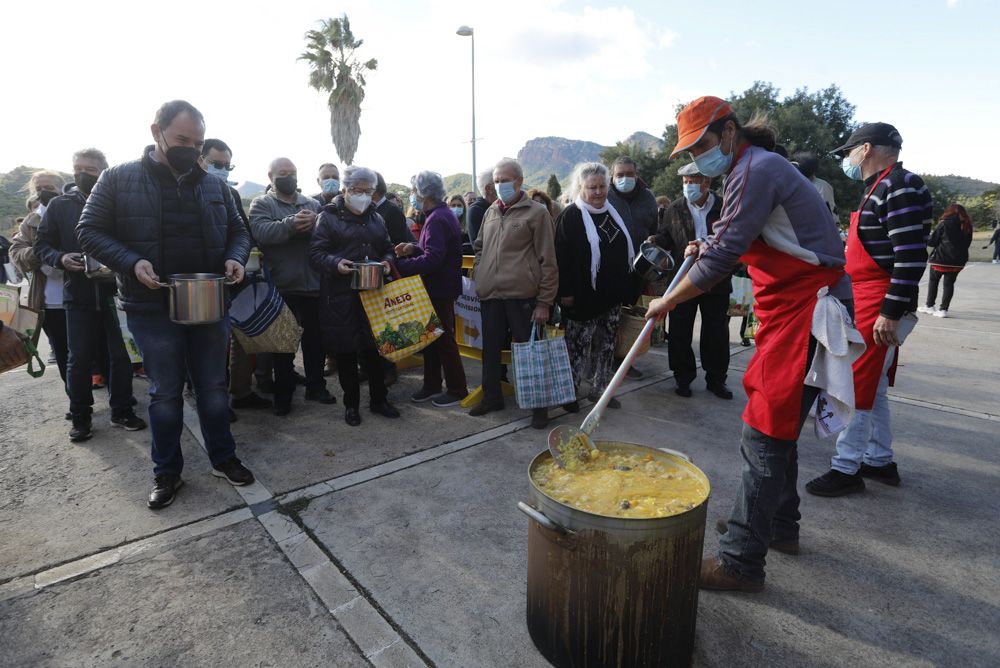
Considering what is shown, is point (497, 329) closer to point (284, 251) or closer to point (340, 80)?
point (284, 251)

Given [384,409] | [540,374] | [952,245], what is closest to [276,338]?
[384,409]

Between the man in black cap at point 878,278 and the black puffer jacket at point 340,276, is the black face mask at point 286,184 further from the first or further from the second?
the man in black cap at point 878,278

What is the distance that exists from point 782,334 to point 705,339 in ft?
10.3

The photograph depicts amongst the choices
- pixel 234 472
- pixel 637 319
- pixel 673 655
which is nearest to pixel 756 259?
pixel 673 655

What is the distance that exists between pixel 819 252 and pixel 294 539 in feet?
9.43

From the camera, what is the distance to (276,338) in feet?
14.8

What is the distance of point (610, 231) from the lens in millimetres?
4656

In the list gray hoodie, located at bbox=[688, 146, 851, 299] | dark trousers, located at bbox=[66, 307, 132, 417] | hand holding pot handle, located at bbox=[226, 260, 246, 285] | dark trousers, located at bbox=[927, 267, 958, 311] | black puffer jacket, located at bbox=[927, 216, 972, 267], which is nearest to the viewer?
gray hoodie, located at bbox=[688, 146, 851, 299]

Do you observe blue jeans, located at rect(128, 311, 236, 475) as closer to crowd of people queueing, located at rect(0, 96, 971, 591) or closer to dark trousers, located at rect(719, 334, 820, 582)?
crowd of people queueing, located at rect(0, 96, 971, 591)

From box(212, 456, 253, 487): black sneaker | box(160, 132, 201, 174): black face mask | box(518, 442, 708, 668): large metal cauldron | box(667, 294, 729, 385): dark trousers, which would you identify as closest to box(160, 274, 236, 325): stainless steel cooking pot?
box(160, 132, 201, 174): black face mask

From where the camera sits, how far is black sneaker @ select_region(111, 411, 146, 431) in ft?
14.4

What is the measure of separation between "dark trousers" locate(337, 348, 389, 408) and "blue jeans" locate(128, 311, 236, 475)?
44.2 inches

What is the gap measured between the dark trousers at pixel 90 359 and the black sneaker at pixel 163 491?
4.83 ft

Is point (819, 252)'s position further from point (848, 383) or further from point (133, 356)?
point (133, 356)
